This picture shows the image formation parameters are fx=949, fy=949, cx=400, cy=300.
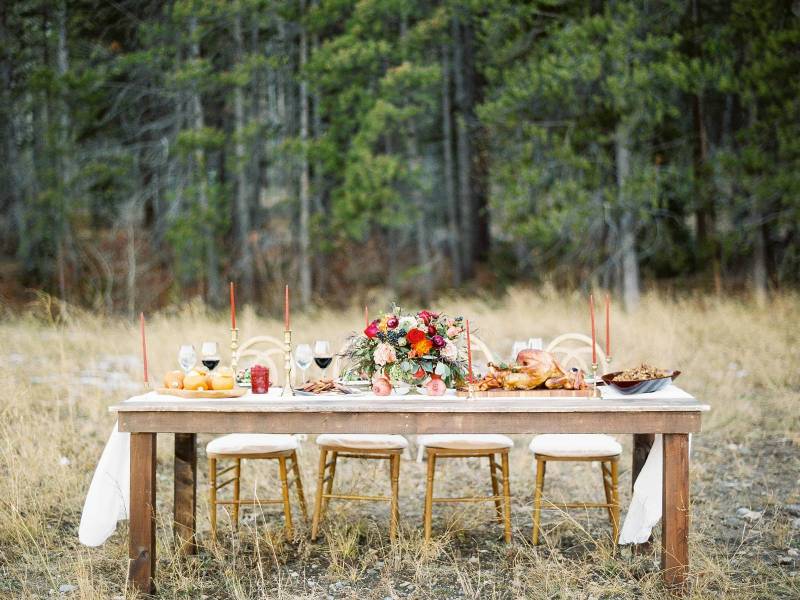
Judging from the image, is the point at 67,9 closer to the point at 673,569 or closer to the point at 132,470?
the point at 132,470

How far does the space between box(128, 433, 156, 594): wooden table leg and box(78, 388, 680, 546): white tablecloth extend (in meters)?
0.13

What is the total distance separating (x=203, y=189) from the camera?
1283 cm

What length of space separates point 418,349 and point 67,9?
41.7 ft

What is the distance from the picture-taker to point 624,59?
10.4m

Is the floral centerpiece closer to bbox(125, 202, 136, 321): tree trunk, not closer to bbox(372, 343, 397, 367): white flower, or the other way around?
bbox(372, 343, 397, 367): white flower

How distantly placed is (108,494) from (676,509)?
2.12 meters

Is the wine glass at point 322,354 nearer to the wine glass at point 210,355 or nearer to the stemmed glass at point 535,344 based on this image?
the wine glass at point 210,355

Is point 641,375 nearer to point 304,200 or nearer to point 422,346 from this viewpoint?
point 422,346

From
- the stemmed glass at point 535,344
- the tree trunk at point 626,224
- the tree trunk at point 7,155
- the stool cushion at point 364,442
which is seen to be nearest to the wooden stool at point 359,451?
the stool cushion at point 364,442

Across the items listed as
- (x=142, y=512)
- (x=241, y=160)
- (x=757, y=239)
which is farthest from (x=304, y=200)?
(x=142, y=512)

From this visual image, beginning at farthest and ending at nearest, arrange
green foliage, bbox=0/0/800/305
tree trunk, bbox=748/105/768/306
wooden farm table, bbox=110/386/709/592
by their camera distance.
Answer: tree trunk, bbox=748/105/768/306 → green foliage, bbox=0/0/800/305 → wooden farm table, bbox=110/386/709/592

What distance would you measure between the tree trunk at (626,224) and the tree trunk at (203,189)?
5415 mm

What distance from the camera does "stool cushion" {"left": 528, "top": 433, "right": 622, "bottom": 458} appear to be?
159 inches

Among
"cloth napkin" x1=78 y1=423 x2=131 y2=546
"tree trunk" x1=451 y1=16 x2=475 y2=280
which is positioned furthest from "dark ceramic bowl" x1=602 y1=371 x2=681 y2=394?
"tree trunk" x1=451 y1=16 x2=475 y2=280
